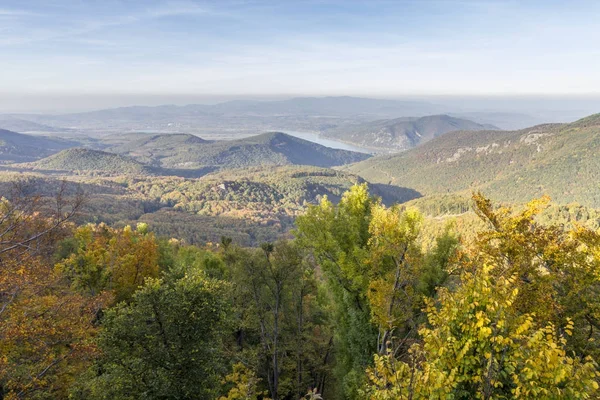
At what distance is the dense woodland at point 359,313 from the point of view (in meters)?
6.64

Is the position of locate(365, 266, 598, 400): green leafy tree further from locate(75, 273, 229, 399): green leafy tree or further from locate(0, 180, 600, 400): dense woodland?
locate(75, 273, 229, 399): green leafy tree

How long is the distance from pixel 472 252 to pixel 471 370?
22.8 feet

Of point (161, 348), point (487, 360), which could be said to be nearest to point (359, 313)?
point (161, 348)

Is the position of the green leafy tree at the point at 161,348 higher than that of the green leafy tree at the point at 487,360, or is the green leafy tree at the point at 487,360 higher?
the green leafy tree at the point at 487,360

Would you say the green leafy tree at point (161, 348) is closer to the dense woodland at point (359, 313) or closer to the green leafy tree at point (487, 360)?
the dense woodland at point (359, 313)

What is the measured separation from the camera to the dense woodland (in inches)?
262

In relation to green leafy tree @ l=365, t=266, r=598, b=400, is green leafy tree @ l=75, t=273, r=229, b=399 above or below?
below

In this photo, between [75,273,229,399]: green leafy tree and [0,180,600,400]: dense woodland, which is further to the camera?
[75,273,229,399]: green leafy tree

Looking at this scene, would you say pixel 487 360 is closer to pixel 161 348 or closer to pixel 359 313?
pixel 161 348

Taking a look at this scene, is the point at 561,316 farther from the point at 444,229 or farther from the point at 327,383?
the point at 327,383

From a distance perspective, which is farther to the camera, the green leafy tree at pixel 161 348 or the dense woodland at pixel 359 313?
the green leafy tree at pixel 161 348

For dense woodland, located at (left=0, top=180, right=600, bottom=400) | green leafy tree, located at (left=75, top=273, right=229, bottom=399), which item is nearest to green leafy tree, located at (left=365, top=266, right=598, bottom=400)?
dense woodland, located at (left=0, top=180, right=600, bottom=400)

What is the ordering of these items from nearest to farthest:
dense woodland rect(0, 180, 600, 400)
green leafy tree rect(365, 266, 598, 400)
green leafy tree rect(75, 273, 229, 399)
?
green leafy tree rect(365, 266, 598, 400), dense woodland rect(0, 180, 600, 400), green leafy tree rect(75, 273, 229, 399)

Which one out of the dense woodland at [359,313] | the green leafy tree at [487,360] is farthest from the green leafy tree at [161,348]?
the green leafy tree at [487,360]
